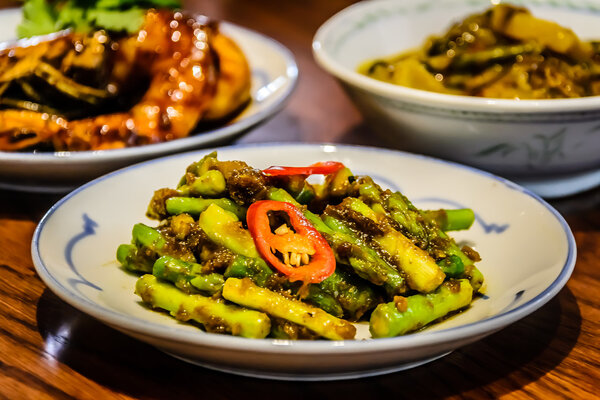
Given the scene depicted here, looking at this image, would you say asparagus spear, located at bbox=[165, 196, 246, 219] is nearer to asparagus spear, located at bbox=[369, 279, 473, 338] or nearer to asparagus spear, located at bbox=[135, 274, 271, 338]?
asparagus spear, located at bbox=[135, 274, 271, 338]

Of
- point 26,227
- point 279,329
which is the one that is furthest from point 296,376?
point 26,227

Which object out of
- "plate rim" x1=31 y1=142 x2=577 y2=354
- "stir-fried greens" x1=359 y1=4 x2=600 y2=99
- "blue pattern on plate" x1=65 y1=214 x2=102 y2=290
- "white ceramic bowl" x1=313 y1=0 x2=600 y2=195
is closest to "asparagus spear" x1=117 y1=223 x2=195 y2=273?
"blue pattern on plate" x1=65 y1=214 x2=102 y2=290

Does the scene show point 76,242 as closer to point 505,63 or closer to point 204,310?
point 204,310

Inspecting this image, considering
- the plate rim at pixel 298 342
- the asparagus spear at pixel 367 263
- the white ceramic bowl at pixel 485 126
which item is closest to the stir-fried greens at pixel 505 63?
the white ceramic bowl at pixel 485 126

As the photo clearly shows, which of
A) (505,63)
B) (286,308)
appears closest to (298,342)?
(286,308)

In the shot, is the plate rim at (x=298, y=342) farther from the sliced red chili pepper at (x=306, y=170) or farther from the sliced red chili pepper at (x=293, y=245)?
the sliced red chili pepper at (x=306, y=170)

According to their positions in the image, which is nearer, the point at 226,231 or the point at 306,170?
the point at 226,231
